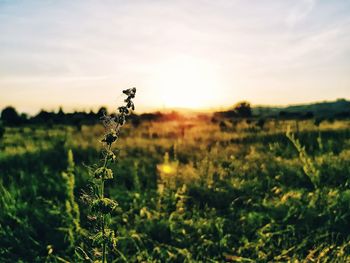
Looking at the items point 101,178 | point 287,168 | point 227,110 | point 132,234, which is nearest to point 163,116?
point 227,110

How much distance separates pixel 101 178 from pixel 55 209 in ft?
12.5

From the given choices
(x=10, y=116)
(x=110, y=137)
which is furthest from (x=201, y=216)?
(x=10, y=116)

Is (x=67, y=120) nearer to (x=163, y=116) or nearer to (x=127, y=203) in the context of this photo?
(x=163, y=116)

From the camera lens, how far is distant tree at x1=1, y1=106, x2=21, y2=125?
2784 centimetres

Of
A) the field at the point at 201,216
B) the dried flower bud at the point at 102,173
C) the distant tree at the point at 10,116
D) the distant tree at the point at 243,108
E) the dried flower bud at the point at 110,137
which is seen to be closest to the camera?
the dried flower bud at the point at 110,137

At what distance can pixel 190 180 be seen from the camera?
6320 millimetres

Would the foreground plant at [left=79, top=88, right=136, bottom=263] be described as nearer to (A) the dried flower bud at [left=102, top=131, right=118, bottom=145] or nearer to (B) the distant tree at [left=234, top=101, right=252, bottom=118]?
(A) the dried flower bud at [left=102, top=131, right=118, bottom=145]

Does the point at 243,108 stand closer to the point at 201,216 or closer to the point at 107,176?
the point at 201,216

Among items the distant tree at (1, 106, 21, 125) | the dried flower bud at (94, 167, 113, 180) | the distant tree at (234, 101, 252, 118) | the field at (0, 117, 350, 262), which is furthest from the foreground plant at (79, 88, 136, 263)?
the distant tree at (234, 101, 252, 118)

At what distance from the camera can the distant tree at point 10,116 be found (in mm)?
27844

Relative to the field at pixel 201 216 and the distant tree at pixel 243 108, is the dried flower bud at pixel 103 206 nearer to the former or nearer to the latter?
the field at pixel 201 216

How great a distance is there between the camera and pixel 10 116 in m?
29.2

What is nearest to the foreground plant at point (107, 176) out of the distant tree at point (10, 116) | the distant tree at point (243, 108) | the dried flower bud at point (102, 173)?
the dried flower bud at point (102, 173)

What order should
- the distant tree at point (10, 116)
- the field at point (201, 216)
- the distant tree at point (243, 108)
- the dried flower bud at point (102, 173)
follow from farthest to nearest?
the distant tree at point (243, 108) → the distant tree at point (10, 116) → the field at point (201, 216) → the dried flower bud at point (102, 173)
